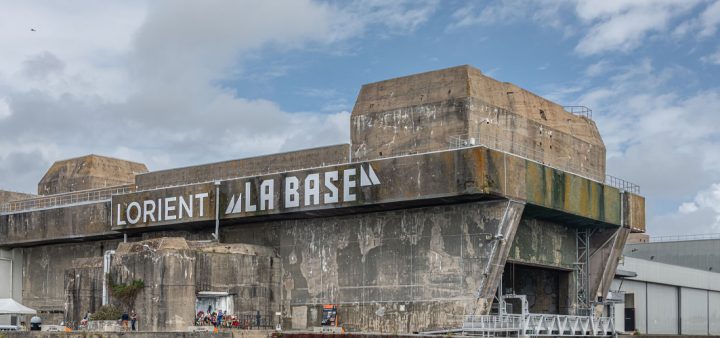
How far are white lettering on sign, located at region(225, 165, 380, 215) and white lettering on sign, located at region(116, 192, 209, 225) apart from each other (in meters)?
2.51

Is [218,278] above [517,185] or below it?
below

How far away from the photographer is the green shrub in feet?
170

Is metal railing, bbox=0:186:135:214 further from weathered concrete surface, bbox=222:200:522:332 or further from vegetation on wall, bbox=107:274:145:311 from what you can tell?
weathered concrete surface, bbox=222:200:522:332

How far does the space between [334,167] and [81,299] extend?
54.1ft

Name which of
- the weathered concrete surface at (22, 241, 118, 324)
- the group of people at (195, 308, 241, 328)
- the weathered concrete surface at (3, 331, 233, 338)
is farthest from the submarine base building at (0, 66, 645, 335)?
the weathered concrete surface at (22, 241, 118, 324)

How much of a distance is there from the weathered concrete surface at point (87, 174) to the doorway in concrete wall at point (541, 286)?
30792 millimetres

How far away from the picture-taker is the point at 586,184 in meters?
54.1

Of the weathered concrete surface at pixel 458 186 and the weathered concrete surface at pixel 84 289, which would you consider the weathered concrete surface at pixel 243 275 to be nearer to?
the weathered concrete surface at pixel 458 186

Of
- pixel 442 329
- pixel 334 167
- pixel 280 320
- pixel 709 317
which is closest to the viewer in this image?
pixel 442 329

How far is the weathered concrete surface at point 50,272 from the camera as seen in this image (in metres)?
65.1

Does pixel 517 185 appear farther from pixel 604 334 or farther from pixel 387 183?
pixel 604 334

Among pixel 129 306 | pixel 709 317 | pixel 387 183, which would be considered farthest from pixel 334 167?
pixel 709 317

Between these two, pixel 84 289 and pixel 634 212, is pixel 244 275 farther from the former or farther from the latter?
pixel 634 212

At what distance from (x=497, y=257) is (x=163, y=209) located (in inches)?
834
